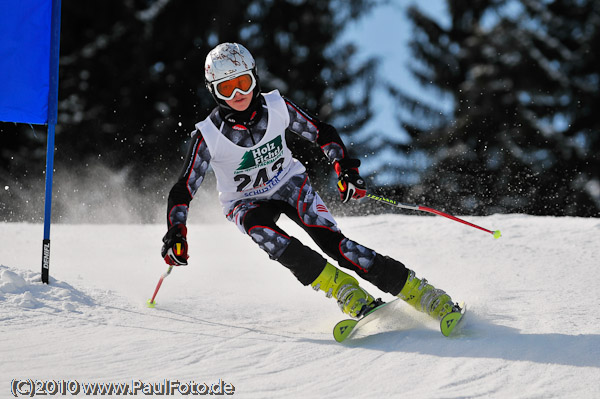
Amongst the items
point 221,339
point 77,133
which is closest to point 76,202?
point 77,133

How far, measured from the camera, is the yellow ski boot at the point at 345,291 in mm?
3359

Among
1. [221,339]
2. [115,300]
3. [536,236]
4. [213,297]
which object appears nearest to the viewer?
[221,339]

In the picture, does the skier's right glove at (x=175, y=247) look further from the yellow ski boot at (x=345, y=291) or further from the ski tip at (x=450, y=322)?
the ski tip at (x=450, y=322)

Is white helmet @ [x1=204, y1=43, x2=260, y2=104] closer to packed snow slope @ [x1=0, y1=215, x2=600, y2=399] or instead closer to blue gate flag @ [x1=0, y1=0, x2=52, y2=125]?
packed snow slope @ [x1=0, y1=215, x2=600, y2=399]

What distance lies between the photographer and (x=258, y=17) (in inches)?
747

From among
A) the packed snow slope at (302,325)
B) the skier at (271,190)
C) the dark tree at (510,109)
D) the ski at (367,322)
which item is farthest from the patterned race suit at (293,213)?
the dark tree at (510,109)

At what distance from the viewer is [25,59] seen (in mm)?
4316

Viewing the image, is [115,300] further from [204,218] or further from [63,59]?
[63,59]

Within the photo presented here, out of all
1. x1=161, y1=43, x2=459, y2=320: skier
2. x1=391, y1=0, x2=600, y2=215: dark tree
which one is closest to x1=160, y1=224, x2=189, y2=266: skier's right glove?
x1=161, y1=43, x2=459, y2=320: skier

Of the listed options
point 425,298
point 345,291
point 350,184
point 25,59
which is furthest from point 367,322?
point 25,59

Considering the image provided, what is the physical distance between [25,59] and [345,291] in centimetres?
264

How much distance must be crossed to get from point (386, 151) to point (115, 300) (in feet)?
52.2

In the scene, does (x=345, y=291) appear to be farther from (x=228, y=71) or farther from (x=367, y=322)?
(x=228, y=71)

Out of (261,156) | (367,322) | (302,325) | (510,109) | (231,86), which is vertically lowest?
(302,325)
